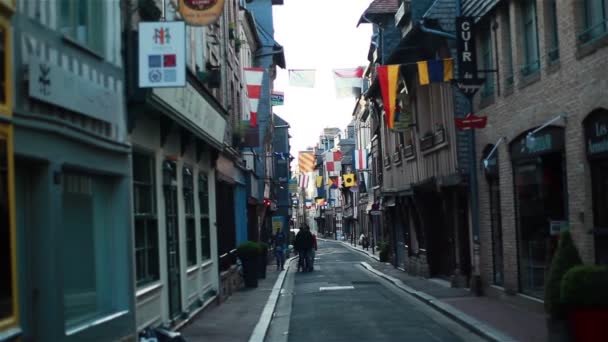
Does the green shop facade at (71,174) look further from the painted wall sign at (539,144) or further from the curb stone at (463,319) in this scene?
the painted wall sign at (539,144)

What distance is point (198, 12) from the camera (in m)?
11.5

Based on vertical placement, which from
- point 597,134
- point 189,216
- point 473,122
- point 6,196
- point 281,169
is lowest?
point 189,216

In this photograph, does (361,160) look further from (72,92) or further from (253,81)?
(72,92)

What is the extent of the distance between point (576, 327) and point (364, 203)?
50500 millimetres

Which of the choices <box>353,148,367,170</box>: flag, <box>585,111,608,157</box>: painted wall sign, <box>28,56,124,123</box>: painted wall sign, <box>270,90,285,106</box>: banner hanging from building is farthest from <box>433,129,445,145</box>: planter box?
<box>353,148,367,170</box>: flag

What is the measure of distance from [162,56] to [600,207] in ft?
22.8

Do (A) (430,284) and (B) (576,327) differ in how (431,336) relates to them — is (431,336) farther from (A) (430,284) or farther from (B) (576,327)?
(A) (430,284)

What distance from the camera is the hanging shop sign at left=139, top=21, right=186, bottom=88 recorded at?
10188 mm

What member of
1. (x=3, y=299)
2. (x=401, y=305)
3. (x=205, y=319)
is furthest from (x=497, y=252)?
(x=3, y=299)

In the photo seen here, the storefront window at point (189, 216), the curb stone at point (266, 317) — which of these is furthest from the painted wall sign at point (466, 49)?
the curb stone at point (266, 317)

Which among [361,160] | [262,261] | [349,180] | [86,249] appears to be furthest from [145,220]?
[349,180]

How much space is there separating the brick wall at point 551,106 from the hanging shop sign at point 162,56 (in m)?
6.01

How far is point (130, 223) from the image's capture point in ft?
34.9

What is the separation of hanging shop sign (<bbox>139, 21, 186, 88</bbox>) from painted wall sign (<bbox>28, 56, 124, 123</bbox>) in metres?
0.49
